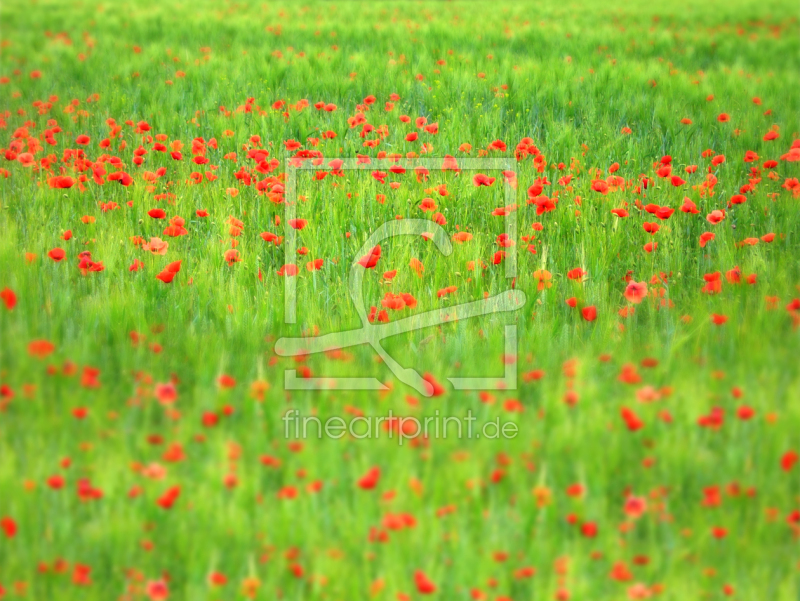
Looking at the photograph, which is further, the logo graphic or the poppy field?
the logo graphic

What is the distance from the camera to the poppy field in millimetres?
1543

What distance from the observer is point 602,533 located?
5.29 ft

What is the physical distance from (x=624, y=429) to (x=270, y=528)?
89cm

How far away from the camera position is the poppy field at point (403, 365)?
154cm

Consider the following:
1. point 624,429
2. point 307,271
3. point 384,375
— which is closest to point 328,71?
point 307,271

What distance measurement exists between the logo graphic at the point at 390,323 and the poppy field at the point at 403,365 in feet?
0.03

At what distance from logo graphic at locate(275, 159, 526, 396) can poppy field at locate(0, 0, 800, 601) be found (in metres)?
0.01

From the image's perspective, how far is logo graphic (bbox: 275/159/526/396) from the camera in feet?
6.74

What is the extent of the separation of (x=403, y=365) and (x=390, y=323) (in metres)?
0.24

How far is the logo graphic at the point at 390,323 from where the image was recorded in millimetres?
2055

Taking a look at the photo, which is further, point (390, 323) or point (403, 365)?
point (390, 323)

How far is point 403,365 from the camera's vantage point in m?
2.15

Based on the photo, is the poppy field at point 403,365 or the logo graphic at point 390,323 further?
the logo graphic at point 390,323

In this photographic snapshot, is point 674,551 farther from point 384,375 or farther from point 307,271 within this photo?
point 307,271
